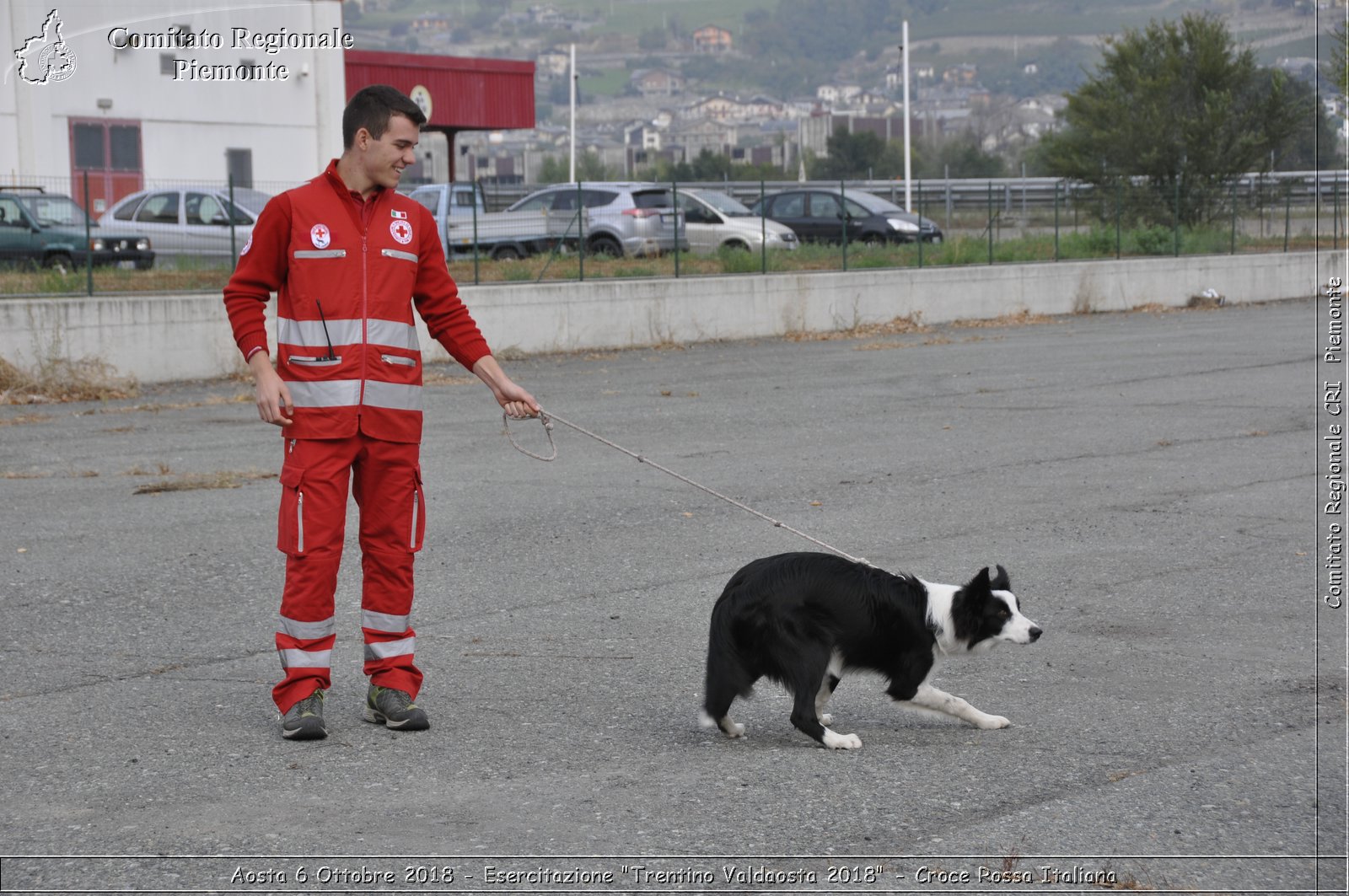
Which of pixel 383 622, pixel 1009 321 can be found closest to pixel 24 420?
pixel 383 622

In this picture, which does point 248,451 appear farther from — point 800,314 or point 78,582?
point 800,314

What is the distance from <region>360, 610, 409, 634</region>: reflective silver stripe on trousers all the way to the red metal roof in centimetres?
3867

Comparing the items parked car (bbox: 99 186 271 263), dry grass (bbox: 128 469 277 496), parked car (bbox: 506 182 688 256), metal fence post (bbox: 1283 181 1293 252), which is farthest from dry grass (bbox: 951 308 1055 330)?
dry grass (bbox: 128 469 277 496)

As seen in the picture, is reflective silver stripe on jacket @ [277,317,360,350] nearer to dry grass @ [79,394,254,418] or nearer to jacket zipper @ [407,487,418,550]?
jacket zipper @ [407,487,418,550]

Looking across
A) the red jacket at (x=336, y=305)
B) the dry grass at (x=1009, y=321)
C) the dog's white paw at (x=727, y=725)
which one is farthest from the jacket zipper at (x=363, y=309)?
the dry grass at (x=1009, y=321)

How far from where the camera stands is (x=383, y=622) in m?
5.34

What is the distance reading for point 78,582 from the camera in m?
7.55

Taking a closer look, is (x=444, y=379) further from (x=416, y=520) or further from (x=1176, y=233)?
(x=1176, y=233)

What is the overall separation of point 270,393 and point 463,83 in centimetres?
4292

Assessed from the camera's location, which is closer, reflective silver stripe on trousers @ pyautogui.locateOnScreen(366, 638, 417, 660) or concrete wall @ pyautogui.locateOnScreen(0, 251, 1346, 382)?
reflective silver stripe on trousers @ pyautogui.locateOnScreen(366, 638, 417, 660)

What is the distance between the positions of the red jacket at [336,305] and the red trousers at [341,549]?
98 mm

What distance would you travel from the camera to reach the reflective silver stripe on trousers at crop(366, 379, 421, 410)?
5152 mm

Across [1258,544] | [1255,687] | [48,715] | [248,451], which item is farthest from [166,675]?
[248,451]

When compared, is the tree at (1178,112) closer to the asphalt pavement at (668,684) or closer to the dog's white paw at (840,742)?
the asphalt pavement at (668,684)
